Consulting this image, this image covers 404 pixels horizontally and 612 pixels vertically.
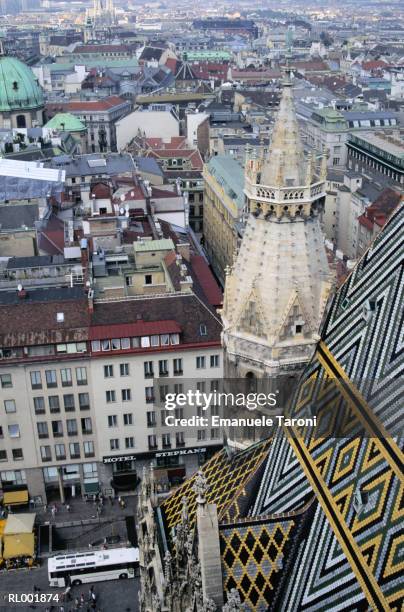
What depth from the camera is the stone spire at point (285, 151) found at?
28984mm

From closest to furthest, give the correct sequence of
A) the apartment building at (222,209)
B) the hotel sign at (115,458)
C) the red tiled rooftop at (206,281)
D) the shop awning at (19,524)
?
1. the shop awning at (19,524)
2. the hotel sign at (115,458)
3. the red tiled rooftop at (206,281)
4. the apartment building at (222,209)

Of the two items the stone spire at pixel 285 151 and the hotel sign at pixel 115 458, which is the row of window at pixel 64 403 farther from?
the stone spire at pixel 285 151

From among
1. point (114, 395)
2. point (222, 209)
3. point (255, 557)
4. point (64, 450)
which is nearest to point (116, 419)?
point (114, 395)

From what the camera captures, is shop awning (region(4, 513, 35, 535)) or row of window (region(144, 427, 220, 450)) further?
row of window (region(144, 427, 220, 450))

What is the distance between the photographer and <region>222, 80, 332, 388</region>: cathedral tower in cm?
2923

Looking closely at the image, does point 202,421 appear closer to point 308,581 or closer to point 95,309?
point 95,309

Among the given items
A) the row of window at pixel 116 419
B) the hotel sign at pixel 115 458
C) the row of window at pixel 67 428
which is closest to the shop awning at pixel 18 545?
the row of window at pixel 67 428

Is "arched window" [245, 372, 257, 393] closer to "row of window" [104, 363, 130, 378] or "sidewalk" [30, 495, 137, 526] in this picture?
"row of window" [104, 363, 130, 378]

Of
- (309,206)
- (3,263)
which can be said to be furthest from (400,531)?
(3,263)

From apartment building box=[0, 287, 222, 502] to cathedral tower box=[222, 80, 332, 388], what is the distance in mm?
27456

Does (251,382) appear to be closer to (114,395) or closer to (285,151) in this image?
(285,151)

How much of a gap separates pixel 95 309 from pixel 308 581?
39023 millimetres

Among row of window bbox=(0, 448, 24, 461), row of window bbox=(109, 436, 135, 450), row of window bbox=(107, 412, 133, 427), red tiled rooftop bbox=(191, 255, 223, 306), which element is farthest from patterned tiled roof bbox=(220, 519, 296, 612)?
red tiled rooftop bbox=(191, 255, 223, 306)

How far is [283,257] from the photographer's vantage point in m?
29.7
